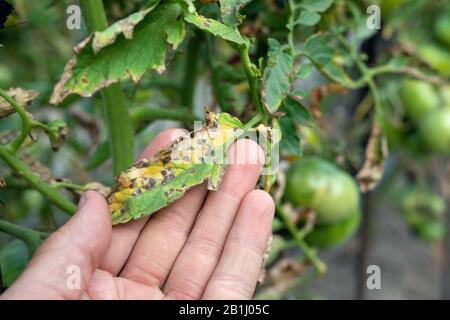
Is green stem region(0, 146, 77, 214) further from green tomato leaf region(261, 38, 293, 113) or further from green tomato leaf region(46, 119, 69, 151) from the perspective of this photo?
green tomato leaf region(261, 38, 293, 113)

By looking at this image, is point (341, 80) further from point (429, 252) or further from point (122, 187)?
point (429, 252)

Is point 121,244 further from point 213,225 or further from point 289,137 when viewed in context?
point 289,137

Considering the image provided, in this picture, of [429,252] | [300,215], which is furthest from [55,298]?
[429,252]

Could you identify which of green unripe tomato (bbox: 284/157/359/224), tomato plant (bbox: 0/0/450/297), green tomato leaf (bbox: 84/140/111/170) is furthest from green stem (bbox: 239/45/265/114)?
green unripe tomato (bbox: 284/157/359/224)

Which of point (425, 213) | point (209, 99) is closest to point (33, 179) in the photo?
point (209, 99)

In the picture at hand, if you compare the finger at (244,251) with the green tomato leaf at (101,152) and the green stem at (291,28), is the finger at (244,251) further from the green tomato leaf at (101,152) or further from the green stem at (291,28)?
the green tomato leaf at (101,152)

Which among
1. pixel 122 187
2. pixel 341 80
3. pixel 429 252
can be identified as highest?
pixel 341 80

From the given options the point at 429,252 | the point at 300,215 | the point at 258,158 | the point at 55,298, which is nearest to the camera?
the point at 55,298
